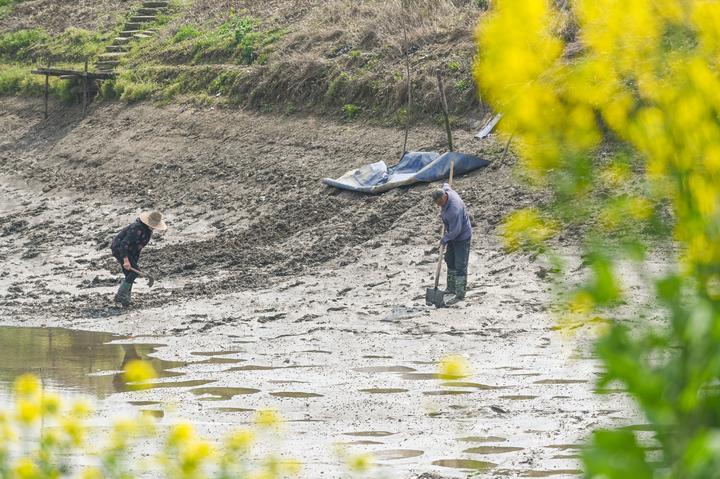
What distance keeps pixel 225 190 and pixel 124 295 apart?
5.41 m

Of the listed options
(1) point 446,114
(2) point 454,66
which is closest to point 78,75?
A: (2) point 454,66

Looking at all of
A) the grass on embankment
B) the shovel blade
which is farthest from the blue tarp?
the shovel blade

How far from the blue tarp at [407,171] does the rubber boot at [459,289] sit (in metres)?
4.32

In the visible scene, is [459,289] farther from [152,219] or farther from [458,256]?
[152,219]

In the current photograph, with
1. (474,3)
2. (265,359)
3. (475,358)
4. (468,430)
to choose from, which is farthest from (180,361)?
(474,3)

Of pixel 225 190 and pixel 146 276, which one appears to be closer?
pixel 146 276

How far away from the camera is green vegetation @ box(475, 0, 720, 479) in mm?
2291

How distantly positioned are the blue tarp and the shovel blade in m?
4.61

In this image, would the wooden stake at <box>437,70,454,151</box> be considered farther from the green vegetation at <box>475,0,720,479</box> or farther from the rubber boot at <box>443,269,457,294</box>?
the green vegetation at <box>475,0,720,479</box>

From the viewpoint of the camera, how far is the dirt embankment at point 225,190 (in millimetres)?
17188

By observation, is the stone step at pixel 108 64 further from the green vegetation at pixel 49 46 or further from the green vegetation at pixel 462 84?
the green vegetation at pixel 462 84

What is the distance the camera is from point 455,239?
1413 centimetres

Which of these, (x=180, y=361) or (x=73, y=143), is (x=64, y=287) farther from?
(x=73, y=143)

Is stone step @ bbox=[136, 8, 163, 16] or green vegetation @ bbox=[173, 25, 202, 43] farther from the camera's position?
stone step @ bbox=[136, 8, 163, 16]
